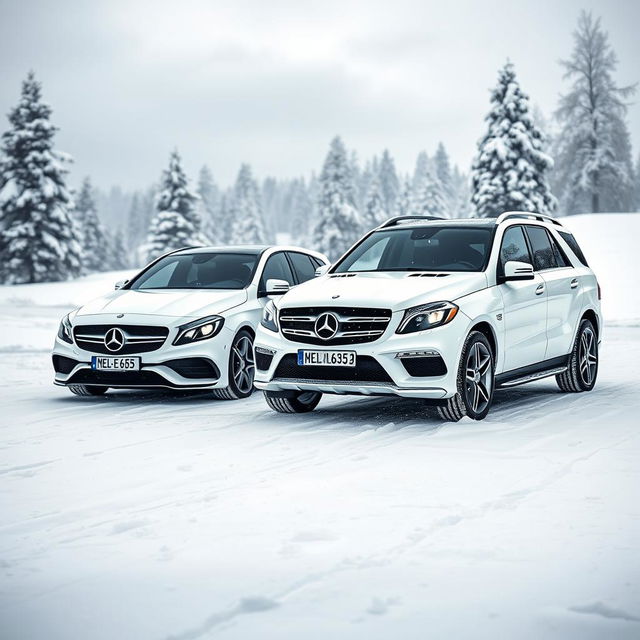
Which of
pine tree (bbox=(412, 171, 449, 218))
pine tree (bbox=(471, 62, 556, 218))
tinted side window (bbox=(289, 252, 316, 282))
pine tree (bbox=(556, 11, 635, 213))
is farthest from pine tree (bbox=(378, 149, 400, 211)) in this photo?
tinted side window (bbox=(289, 252, 316, 282))

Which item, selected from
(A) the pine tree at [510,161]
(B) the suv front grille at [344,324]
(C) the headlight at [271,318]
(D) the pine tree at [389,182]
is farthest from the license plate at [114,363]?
(D) the pine tree at [389,182]

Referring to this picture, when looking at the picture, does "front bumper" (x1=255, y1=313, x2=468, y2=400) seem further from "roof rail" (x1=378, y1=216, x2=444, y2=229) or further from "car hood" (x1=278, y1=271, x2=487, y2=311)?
"roof rail" (x1=378, y1=216, x2=444, y2=229)

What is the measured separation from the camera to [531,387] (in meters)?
11.7

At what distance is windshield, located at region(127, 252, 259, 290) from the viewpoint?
11258 millimetres

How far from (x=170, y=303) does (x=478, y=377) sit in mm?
3385

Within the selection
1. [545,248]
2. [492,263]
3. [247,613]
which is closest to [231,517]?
[247,613]

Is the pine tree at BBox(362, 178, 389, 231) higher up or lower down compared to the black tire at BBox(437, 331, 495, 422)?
higher up

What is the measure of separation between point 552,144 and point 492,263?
197 ft

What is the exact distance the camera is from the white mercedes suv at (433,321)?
8.09 m

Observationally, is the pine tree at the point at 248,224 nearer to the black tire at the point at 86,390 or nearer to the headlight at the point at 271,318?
the black tire at the point at 86,390

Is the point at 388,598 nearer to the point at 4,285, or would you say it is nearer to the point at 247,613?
the point at 247,613

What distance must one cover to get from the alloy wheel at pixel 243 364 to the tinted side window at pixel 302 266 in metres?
1.84

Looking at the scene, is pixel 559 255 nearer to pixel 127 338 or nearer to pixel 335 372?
pixel 335 372

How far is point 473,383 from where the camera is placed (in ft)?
27.8
